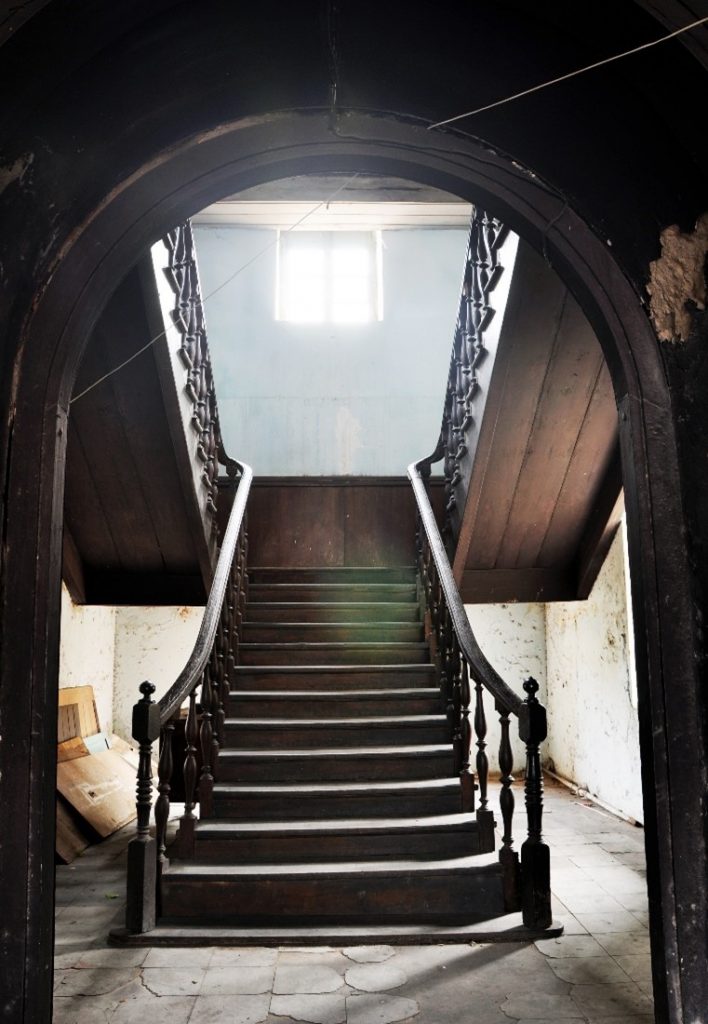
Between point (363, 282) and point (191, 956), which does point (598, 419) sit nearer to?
point (191, 956)

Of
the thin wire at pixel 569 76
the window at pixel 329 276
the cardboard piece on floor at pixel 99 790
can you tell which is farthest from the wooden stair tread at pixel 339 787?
the window at pixel 329 276

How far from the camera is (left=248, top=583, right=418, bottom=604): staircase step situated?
18.4 feet

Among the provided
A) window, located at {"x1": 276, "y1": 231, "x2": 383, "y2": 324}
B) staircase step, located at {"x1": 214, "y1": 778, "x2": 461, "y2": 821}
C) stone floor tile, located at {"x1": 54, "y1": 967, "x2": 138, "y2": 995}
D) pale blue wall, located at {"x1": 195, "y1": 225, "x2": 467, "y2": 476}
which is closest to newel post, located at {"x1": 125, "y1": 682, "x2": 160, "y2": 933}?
stone floor tile, located at {"x1": 54, "y1": 967, "x2": 138, "y2": 995}

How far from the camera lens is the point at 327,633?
5.16 metres

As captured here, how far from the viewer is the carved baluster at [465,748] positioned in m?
3.86

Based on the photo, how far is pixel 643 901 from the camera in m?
3.55

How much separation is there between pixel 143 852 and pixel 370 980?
105 centimetres

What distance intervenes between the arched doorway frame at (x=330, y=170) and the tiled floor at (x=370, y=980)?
0.95m

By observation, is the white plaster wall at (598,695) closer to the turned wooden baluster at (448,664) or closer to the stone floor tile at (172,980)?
the turned wooden baluster at (448,664)

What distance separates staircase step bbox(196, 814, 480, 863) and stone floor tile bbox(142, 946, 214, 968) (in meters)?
0.49

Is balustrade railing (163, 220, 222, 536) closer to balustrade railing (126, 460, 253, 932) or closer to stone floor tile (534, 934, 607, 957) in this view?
balustrade railing (126, 460, 253, 932)

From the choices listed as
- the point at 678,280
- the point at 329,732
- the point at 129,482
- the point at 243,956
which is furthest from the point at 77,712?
the point at 678,280

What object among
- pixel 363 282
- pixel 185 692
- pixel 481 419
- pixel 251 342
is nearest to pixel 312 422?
pixel 251 342

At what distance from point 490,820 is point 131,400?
281cm
